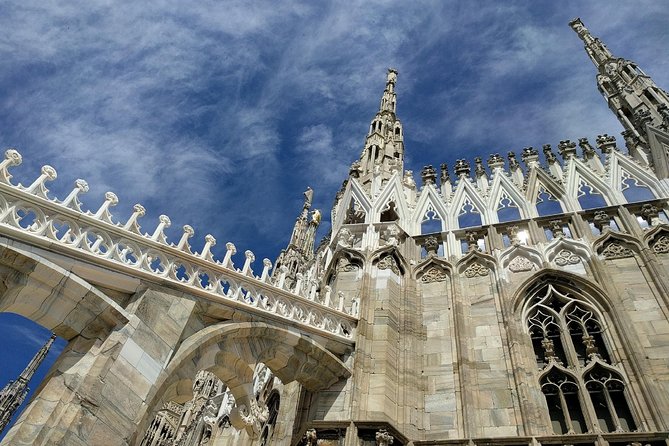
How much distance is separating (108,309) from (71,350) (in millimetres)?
660

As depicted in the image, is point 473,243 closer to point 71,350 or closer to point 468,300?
point 468,300

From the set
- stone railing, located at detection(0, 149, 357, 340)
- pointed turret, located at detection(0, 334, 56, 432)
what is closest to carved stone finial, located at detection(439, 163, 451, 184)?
stone railing, located at detection(0, 149, 357, 340)

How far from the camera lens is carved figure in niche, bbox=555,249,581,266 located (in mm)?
11000

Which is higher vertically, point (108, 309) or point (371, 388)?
point (371, 388)

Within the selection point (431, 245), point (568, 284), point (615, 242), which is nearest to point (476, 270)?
point (431, 245)

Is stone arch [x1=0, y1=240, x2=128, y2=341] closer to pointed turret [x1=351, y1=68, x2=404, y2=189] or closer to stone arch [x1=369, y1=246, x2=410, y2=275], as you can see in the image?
stone arch [x1=369, y1=246, x2=410, y2=275]

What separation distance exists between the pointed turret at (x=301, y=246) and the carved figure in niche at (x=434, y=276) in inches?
524

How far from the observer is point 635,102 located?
57.0 ft

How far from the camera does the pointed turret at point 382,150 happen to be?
14.9 metres

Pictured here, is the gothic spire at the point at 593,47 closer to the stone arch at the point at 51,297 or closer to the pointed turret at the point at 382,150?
the pointed turret at the point at 382,150

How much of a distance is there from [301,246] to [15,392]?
864 inches

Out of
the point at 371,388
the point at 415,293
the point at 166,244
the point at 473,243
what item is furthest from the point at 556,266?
the point at 166,244

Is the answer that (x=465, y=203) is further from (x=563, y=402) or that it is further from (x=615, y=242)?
(x=563, y=402)

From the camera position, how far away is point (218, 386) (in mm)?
19625
